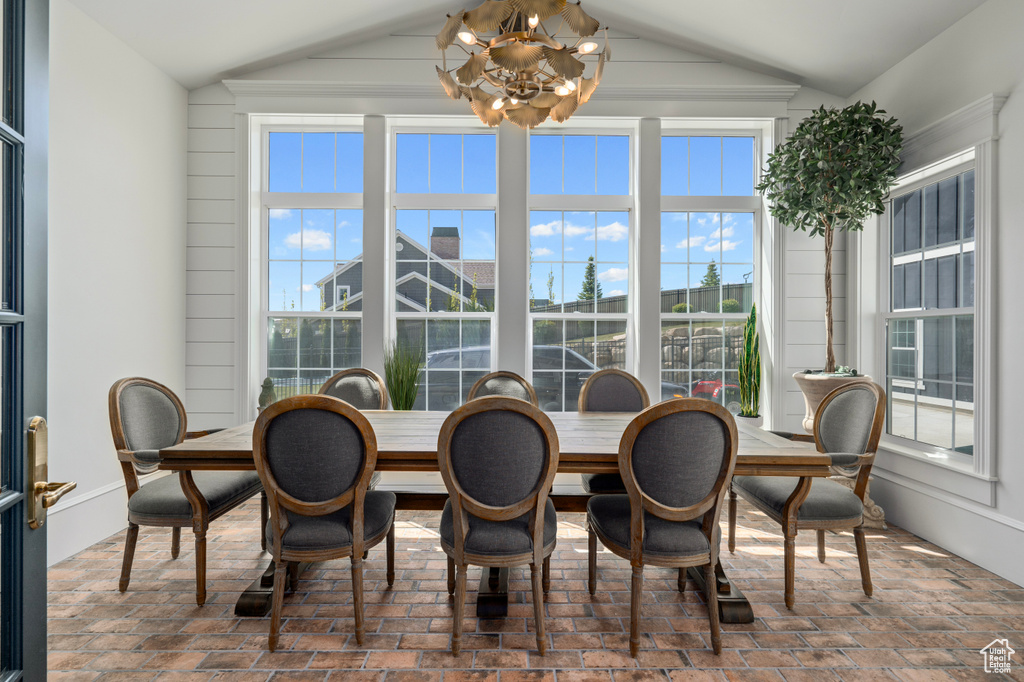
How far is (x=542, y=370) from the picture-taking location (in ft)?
13.4

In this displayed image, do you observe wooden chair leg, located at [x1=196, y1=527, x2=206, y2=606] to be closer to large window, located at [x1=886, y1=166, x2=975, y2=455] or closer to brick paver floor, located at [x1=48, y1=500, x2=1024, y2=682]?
brick paver floor, located at [x1=48, y1=500, x2=1024, y2=682]

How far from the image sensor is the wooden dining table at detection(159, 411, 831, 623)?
2.03 meters

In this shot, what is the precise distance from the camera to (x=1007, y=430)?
2664 mm

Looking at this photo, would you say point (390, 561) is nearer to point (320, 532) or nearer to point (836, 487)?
point (320, 532)

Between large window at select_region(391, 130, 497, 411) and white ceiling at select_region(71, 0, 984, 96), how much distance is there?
0.89 metres

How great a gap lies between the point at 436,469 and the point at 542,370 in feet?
7.14

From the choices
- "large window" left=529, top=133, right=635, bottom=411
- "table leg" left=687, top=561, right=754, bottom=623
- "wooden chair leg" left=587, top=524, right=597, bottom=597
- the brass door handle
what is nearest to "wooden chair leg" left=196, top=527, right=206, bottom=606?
the brass door handle

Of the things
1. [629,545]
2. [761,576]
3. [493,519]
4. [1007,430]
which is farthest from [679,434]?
[1007,430]

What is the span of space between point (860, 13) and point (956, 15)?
1.65 feet

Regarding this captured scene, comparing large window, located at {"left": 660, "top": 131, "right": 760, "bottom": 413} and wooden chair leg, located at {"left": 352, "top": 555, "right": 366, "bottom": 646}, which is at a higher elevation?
large window, located at {"left": 660, "top": 131, "right": 760, "bottom": 413}

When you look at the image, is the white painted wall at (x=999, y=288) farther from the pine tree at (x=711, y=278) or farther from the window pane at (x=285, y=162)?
the window pane at (x=285, y=162)

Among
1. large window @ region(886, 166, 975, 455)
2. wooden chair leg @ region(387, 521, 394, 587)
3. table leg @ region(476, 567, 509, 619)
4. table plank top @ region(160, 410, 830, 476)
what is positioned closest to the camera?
table plank top @ region(160, 410, 830, 476)

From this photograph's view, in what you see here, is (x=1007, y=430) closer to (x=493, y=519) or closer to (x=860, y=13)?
(x=860, y=13)

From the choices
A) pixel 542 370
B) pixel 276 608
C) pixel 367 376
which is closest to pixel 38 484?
pixel 276 608
